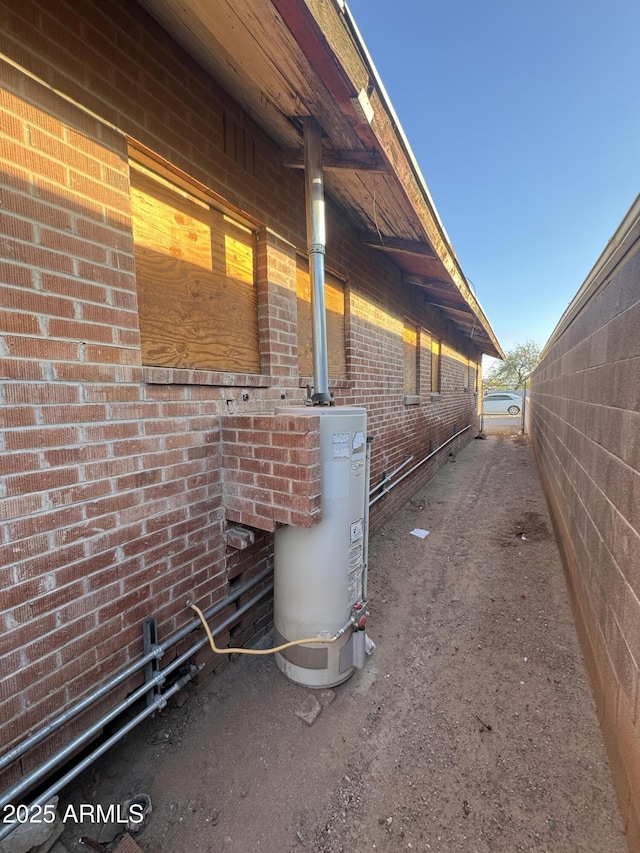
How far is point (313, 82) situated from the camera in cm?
163

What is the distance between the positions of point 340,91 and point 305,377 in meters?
1.62

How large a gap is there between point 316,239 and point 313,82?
693mm

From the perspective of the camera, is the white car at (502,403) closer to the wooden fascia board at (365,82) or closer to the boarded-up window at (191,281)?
the wooden fascia board at (365,82)

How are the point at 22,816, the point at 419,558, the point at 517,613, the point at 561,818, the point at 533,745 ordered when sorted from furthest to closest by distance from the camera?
the point at 419,558 → the point at 517,613 → the point at 533,745 → the point at 561,818 → the point at 22,816

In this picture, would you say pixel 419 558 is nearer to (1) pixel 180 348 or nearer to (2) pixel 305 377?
(2) pixel 305 377

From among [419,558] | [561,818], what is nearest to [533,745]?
[561,818]

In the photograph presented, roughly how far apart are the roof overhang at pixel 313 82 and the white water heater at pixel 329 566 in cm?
144

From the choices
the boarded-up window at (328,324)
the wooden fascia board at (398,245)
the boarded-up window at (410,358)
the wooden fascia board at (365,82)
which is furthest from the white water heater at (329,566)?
the boarded-up window at (410,358)

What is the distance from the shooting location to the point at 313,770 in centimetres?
155

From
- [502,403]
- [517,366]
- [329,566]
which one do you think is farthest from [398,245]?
[517,366]

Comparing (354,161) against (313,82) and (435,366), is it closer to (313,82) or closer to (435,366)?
(313,82)

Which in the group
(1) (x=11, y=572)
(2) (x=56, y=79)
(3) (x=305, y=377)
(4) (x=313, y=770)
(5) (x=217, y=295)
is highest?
(2) (x=56, y=79)

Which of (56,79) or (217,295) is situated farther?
(217,295)

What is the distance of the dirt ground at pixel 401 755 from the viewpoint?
132cm
